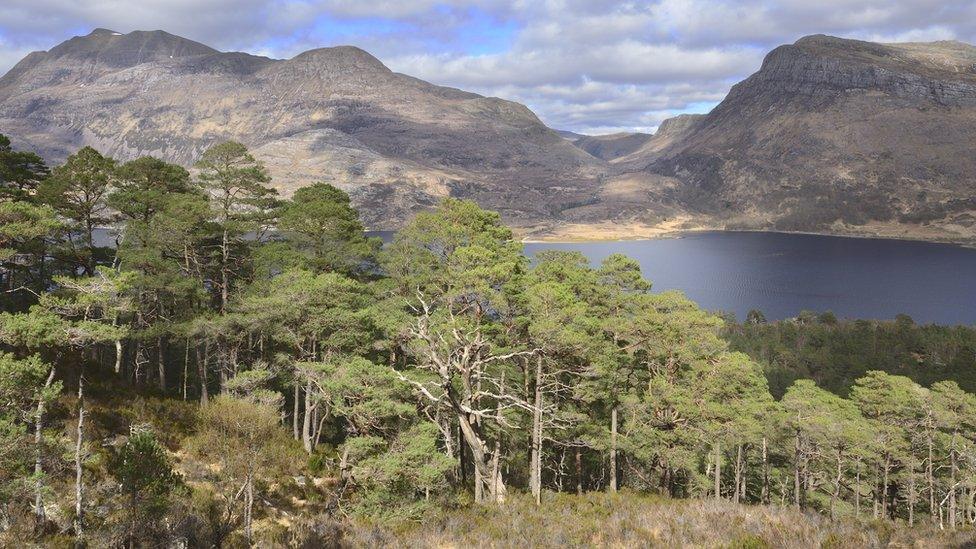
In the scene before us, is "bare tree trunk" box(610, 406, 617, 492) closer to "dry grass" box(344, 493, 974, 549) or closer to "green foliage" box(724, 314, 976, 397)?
"dry grass" box(344, 493, 974, 549)

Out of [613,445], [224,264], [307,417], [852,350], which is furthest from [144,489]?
[852,350]

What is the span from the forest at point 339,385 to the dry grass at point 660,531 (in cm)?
49

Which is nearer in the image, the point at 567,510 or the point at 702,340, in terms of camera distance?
the point at 567,510

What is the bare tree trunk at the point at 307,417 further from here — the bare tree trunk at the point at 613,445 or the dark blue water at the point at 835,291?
the dark blue water at the point at 835,291

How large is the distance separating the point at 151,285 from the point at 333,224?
10.5 m

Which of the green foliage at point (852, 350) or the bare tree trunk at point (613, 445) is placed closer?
the bare tree trunk at point (613, 445)

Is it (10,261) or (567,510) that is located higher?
(10,261)

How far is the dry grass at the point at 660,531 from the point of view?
35.7 ft

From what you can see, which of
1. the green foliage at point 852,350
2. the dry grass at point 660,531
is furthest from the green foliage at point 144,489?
the green foliage at point 852,350

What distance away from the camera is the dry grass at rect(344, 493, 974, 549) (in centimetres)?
1088

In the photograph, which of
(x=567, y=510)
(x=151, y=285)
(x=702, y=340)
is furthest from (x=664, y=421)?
(x=151, y=285)

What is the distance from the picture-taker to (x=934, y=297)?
155 metres

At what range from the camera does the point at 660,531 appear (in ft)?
39.7

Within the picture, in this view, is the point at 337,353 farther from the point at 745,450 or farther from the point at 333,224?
the point at 745,450
